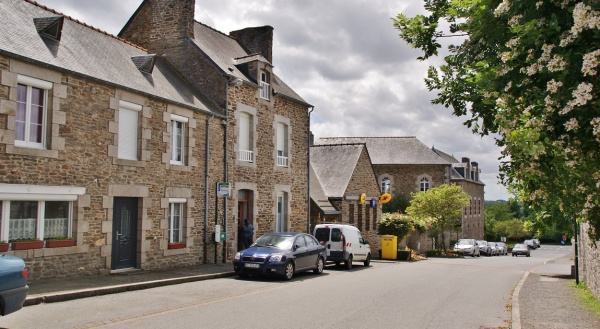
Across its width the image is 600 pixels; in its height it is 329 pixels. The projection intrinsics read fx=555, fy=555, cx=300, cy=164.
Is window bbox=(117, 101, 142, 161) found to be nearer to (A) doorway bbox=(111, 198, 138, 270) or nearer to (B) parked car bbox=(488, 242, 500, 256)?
(A) doorway bbox=(111, 198, 138, 270)

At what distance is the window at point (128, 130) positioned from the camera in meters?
15.2

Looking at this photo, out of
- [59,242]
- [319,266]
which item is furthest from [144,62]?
[319,266]

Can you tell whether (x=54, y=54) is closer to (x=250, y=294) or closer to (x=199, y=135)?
(x=199, y=135)

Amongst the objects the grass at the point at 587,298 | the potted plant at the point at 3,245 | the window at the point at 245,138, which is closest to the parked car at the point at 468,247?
the grass at the point at 587,298

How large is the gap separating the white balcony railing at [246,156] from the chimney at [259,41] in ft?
20.5

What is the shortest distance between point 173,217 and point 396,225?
56.3 feet

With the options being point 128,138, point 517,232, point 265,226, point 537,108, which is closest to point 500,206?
point 517,232

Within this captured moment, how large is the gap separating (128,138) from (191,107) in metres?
2.85

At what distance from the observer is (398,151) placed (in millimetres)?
51469

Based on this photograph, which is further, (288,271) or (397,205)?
(397,205)

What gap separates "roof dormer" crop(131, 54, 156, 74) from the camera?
17438 millimetres

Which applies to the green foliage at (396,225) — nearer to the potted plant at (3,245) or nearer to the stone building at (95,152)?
the stone building at (95,152)

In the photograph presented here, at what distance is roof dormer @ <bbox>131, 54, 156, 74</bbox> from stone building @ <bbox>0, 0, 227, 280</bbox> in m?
0.05

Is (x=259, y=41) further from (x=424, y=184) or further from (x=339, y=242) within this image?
(x=424, y=184)
